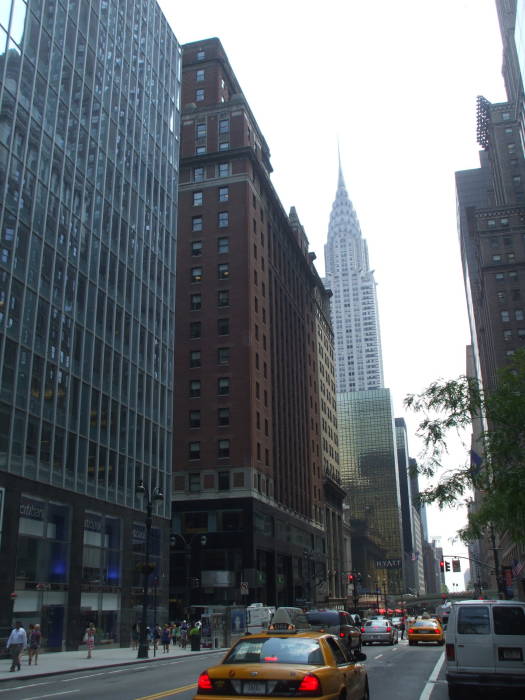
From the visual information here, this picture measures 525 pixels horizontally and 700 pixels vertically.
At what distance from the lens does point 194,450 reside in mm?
72625

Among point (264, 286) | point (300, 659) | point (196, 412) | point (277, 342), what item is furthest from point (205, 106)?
point (300, 659)

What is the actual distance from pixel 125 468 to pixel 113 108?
84.3ft

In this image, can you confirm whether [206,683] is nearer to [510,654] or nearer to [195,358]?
[510,654]

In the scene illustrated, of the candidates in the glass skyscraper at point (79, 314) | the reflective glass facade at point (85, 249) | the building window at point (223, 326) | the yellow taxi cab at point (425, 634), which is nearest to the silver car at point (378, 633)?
the yellow taxi cab at point (425, 634)

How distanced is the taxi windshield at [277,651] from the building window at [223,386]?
208 feet

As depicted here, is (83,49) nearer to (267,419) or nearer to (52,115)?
(52,115)

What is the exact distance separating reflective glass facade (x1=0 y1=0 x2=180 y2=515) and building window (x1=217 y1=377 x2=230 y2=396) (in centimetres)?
1945

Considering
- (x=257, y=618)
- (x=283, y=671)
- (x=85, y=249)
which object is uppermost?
(x=85, y=249)

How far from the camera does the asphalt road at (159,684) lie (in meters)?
15.9

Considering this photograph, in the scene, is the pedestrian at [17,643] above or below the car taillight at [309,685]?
below

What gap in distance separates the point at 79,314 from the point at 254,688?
35.0 meters

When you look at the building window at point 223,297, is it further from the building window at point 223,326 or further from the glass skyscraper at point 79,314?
the glass skyscraper at point 79,314

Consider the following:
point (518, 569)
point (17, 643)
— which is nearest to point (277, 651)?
point (17, 643)

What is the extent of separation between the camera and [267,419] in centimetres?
7825
